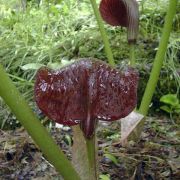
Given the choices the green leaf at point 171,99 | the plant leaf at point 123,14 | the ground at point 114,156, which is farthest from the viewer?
the green leaf at point 171,99

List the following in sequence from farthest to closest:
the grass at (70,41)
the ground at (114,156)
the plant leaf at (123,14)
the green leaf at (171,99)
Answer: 1. the grass at (70,41)
2. the green leaf at (171,99)
3. the plant leaf at (123,14)
4. the ground at (114,156)

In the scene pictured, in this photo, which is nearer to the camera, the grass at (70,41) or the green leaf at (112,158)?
the green leaf at (112,158)

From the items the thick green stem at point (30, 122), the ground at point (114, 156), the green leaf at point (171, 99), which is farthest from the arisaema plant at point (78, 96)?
the green leaf at point (171, 99)

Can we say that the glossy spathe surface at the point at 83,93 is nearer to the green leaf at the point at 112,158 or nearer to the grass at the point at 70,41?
the green leaf at the point at 112,158

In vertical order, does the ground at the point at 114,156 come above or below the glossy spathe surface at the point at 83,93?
below

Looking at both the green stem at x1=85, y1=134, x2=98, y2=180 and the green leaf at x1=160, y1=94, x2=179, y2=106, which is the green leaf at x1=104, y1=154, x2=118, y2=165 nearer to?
the green stem at x1=85, y1=134, x2=98, y2=180

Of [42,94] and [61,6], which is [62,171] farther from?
[61,6]

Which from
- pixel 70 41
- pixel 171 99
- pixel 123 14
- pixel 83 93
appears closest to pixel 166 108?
pixel 171 99

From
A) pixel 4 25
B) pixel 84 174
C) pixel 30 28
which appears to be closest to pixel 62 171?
pixel 84 174
